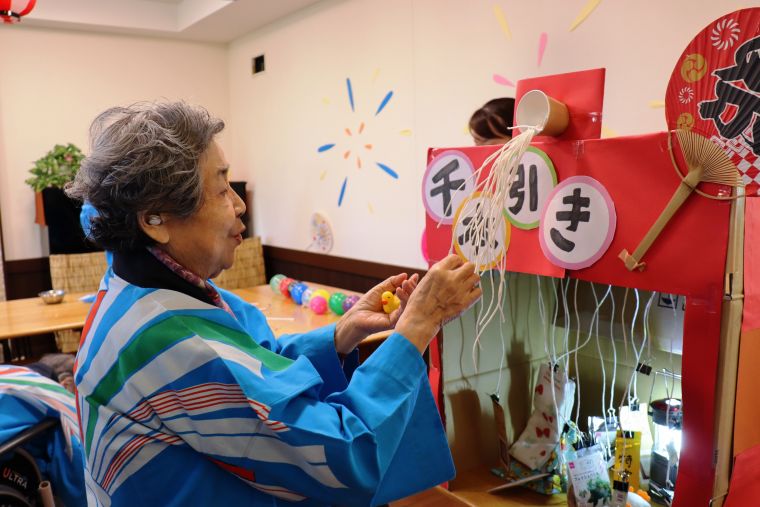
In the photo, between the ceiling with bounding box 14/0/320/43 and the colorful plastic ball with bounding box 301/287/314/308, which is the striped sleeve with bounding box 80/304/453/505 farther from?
the ceiling with bounding box 14/0/320/43

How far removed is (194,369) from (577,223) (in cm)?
82

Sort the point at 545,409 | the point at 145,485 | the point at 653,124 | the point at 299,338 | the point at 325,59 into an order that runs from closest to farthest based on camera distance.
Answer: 1. the point at 145,485
2. the point at 299,338
3. the point at 545,409
4. the point at 653,124
5. the point at 325,59

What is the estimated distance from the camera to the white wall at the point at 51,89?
14.3 ft

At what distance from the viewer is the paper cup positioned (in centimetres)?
123

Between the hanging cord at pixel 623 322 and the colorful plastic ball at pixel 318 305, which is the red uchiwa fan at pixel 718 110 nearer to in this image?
the hanging cord at pixel 623 322

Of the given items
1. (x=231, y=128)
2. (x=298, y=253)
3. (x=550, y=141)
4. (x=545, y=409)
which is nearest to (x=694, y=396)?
(x=550, y=141)

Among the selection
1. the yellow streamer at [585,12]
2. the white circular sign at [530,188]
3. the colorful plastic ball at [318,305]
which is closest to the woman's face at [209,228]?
the white circular sign at [530,188]

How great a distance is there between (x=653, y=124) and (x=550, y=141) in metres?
0.98

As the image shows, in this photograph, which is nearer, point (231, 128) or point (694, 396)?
point (694, 396)

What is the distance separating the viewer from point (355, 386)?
3.35ft

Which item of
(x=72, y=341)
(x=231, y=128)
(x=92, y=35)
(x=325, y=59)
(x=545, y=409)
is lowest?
(x=72, y=341)

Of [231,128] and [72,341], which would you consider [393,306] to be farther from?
[231,128]

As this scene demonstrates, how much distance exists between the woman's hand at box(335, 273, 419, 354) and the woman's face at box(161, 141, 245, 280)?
0.39 metres

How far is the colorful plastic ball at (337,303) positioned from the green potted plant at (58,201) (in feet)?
7.17
